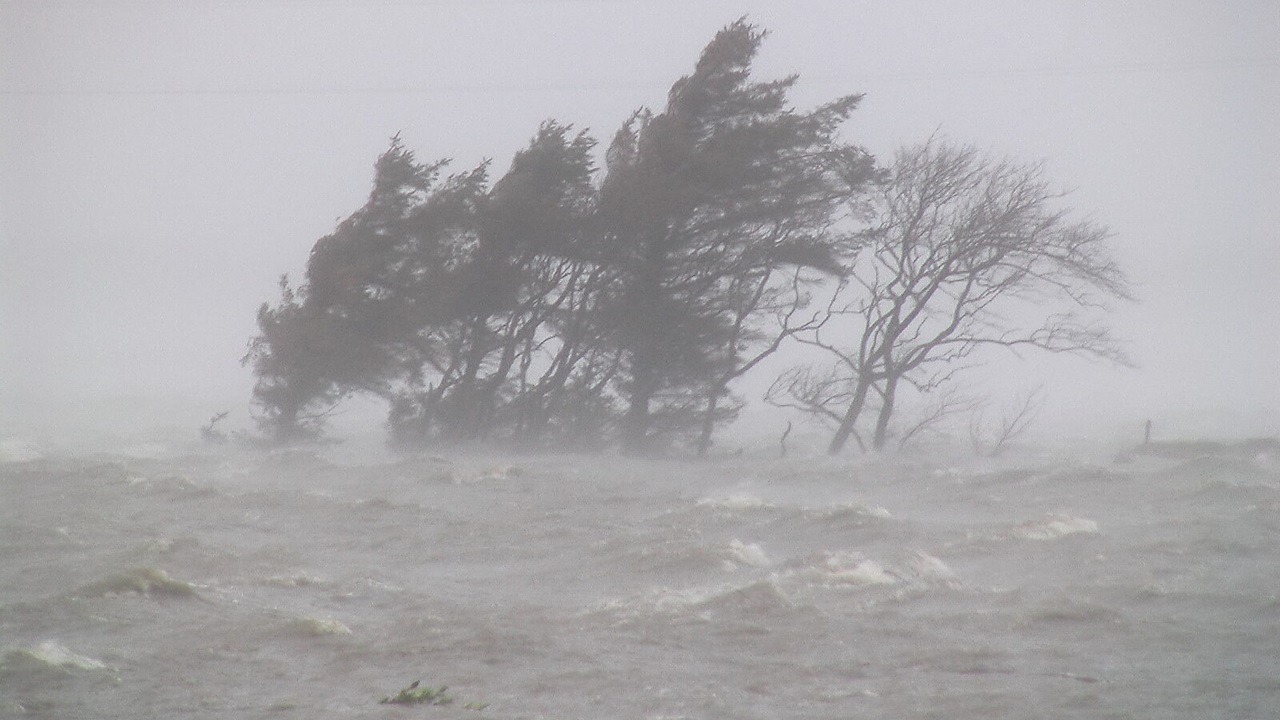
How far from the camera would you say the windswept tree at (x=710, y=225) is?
62.5 feet

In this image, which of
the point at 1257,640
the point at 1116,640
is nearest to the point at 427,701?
the point at 1116,640

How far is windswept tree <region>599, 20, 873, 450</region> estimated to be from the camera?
19.1 m

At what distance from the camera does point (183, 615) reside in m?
6.35

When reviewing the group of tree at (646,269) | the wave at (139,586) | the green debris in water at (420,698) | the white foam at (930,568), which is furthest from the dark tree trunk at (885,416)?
the green debris in water at (420,698)

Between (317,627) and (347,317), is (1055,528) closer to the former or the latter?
(317,627)

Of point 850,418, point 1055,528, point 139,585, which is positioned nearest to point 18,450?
point 850,418

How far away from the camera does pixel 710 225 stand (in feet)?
63.4

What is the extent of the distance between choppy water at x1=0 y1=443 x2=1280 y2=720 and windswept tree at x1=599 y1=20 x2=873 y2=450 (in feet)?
25.1

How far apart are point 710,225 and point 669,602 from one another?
1316cm

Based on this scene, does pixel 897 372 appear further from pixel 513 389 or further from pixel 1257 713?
pixel 1257 713

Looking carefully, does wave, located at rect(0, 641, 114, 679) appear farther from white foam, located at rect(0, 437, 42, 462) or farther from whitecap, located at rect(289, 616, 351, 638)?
white foam, located at rect(0, 437, 42, 462)

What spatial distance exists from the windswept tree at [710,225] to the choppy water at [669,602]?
25.1 ft

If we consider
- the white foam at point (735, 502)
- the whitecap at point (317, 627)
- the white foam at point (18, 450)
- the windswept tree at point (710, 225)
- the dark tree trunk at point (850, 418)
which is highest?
the windswept tree at point (710, 225)

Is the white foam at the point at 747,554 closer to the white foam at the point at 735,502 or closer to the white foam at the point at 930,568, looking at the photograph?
the white foam at the point at 930,568
